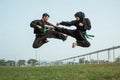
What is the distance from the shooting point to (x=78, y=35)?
52.9 ft

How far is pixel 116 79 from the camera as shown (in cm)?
2434

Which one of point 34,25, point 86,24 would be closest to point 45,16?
point 34,25

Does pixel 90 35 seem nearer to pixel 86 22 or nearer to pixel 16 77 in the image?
pixel 86 22

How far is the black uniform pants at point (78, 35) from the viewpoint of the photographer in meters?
16.1

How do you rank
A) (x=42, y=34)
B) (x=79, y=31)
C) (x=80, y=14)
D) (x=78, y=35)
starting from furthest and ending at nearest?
(x=78, y=35)
(x=79, y=31)
(x=42, y=34)
(x=80, y=14)

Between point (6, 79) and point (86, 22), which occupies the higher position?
point (86, 22)

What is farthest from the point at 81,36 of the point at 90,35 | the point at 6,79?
the point at 6,79

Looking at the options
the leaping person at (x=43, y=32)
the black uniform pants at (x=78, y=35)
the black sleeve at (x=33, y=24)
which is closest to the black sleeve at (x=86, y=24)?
the black uniform pants at (x=78, y=35)

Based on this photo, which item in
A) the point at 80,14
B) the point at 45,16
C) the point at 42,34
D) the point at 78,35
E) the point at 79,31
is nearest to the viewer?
the point at 45,16

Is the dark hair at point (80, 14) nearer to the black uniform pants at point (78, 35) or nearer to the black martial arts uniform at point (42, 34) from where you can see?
the black uniform pants at point (78, 35)

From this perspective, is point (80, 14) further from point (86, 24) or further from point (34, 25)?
point (34, 25)

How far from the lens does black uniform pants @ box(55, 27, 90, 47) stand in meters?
16.1

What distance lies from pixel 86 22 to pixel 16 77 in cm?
1518

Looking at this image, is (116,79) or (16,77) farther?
(16,77)
